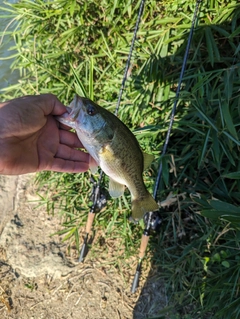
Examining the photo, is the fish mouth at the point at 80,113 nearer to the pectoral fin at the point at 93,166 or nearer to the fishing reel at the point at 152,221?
the pectoral fin at the point at 93,166

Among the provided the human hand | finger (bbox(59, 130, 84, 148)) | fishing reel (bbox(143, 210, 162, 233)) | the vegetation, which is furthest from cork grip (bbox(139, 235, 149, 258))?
finger (bbox(59, 130, 84, 148))

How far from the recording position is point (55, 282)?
3215 mm

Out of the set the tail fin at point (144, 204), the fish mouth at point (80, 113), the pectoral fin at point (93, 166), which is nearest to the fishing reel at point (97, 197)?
the pectoral fin at point (93, 166)

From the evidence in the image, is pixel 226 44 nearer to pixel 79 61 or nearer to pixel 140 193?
pixel 79 61

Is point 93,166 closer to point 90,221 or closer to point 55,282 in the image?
point 90,221

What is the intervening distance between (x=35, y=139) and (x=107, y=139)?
0.63 m

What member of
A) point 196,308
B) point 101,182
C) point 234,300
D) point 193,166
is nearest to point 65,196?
point 101,182

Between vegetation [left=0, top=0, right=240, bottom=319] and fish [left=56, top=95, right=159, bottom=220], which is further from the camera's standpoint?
vegetation [left=0, top=0, right=240, bottom=319]

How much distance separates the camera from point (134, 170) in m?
2.09

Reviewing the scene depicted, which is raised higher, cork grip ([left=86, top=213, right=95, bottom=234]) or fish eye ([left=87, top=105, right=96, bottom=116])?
fish eye ([left=87, top=105, right=96, bottom=116])

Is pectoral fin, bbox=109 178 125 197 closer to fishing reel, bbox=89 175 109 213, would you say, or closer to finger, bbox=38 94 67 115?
finger, bbox=38 94 67 115

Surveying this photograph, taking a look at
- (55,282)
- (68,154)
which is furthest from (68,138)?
(55,282)

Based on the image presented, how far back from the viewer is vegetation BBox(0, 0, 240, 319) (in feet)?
8.47

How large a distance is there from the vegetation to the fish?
0.49m
